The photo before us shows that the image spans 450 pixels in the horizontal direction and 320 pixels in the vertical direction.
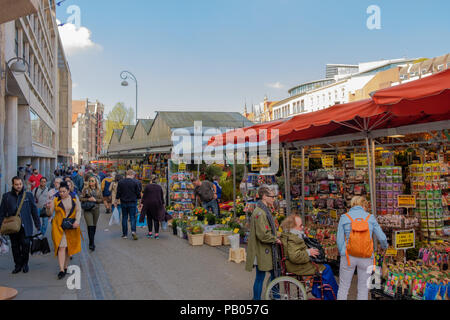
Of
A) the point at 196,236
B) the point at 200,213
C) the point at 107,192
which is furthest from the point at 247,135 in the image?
the point at 107,192

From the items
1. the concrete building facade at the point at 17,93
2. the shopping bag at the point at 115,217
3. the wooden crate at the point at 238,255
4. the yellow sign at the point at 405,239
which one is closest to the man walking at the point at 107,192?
the shopping bag at the point at 115,217

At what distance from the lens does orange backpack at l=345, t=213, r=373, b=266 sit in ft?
14.4

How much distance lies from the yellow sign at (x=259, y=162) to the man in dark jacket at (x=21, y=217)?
19.0 feet

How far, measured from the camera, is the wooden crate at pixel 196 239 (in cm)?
925

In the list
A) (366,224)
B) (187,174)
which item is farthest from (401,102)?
(187,174)

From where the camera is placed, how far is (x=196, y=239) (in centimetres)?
929

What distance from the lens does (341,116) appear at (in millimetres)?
5363

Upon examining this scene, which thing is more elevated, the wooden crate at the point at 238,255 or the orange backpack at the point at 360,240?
the orange backpack at the point at 360,240

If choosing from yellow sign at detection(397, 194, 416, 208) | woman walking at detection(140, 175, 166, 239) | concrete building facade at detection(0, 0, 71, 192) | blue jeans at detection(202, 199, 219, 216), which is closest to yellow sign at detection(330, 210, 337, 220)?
yellow sign at detection(397, 194, 416, 208)

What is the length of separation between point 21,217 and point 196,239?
13.6ft

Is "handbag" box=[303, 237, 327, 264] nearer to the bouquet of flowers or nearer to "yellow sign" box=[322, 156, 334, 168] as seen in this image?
"yellow sign" box=[322, 156, 334, 168]

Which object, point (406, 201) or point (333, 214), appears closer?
point (406, 201)

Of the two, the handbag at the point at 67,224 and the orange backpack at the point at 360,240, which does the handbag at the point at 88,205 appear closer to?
the handbag at the point at 67,224

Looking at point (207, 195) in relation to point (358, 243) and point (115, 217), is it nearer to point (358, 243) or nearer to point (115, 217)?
point (115, 217)
